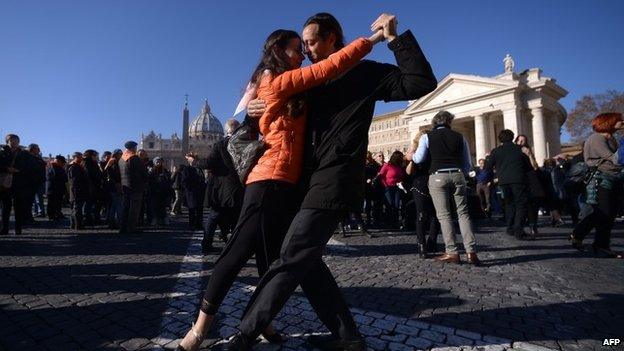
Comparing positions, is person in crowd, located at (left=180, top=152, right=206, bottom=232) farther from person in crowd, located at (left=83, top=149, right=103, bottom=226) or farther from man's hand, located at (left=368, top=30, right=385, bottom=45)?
man's hand, located at (left=368, top=30, right=385, bottom=45)

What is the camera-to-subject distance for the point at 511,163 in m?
6.58

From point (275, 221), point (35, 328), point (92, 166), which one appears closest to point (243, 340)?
point (275, 221)

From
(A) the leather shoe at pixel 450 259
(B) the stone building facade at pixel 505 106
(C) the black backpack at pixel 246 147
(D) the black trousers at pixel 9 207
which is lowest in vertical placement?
(A) the leather shoe at pixel 450 259

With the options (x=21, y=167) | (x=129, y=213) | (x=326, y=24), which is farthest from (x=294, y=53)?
(x=21, y=167)

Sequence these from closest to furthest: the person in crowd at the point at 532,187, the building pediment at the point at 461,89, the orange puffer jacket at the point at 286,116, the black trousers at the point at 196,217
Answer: the orange puffer jacket at the point at 286,116, the person in crowd at the point at 532,187, the black trousers at the point at 196,217, the building pediment at the point at 461,89

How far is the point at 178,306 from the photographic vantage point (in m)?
2.89

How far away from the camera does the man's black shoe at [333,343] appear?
6.40 feet

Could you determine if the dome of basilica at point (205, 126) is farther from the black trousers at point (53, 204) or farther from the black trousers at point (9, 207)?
the black trousers at point (9, 207)

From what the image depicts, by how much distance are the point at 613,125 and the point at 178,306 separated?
5.92 m

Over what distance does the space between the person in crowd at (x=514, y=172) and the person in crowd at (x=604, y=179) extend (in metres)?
1.38

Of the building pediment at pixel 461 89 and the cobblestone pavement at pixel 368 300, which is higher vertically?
the building pediment at pixel 461 89

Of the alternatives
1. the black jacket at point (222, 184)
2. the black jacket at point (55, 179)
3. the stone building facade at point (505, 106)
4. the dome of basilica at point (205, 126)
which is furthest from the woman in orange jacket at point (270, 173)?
the dome of basilica at point (205, 126)

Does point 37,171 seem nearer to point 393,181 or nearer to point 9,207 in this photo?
point 9,207

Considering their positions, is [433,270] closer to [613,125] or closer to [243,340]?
A: [243,340]
